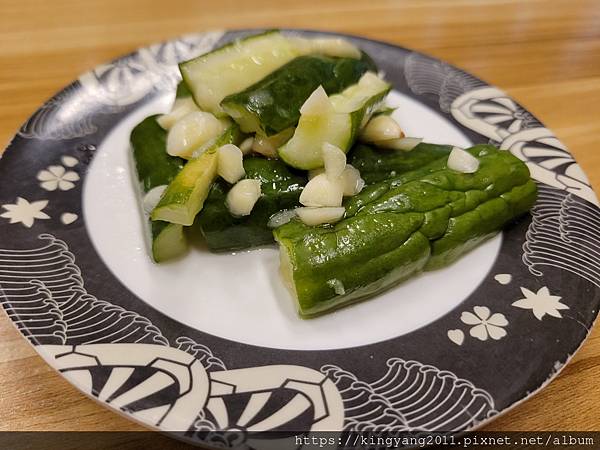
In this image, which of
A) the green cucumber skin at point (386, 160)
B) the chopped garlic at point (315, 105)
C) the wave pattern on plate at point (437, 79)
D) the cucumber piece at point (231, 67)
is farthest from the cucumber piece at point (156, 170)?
the wave pattern on plate at point (437, 79)

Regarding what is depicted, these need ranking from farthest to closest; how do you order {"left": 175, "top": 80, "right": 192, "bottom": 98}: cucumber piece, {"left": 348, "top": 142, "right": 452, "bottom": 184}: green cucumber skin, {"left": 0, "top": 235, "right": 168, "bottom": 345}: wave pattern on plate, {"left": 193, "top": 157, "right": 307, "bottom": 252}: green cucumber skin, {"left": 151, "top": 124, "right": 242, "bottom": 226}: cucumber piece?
{"left": 175, "top": 80, "right": 192, "bottom": 98}: cucumber piece < {"left": 348, "top": 142, "right": 452, "bottom": 184}: green cucumber skin < {"left": 193, "top": 157, "right": 307, "bottom": 252}: green cucumber skin < {"left": 151, "top": 124, "right": 242, "bottom": 226}: cucumber piece < {"left": 0, "top": 235, "right": 168, "bottom": 345}: wave pattern on plate

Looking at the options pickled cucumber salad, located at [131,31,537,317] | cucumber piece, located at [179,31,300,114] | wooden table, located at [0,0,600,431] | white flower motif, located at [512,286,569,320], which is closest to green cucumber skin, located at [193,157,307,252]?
pickled cucumber salad, located at [131,31,537,317]

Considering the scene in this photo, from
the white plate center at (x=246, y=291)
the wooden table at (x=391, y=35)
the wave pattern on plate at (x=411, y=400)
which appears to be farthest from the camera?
the wooden table at (x=391, y=35)

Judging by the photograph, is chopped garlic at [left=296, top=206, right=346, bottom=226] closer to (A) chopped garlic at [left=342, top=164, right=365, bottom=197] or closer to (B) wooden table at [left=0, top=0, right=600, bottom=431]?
(A) chopped garlic at [left=342, top=164, right=365, bottom=197]

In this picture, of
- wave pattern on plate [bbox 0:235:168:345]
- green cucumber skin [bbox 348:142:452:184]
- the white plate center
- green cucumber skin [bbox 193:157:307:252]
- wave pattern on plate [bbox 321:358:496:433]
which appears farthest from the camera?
green cucumber skin [bbox 348:142:452:184]

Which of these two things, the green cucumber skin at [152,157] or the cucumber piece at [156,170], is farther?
the green cucumber skin at [152,157]

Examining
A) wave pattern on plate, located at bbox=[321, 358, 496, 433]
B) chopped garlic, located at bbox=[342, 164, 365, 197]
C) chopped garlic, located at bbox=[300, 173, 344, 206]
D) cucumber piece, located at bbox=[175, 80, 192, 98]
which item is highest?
cucumber piece, located at bbox=[175, 80, 192, 98]

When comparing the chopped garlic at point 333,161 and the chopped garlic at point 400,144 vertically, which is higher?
the chopped garlic at point 333,161

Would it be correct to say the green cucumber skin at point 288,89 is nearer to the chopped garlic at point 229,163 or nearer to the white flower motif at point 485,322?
the chopped garlic at point 229,163
